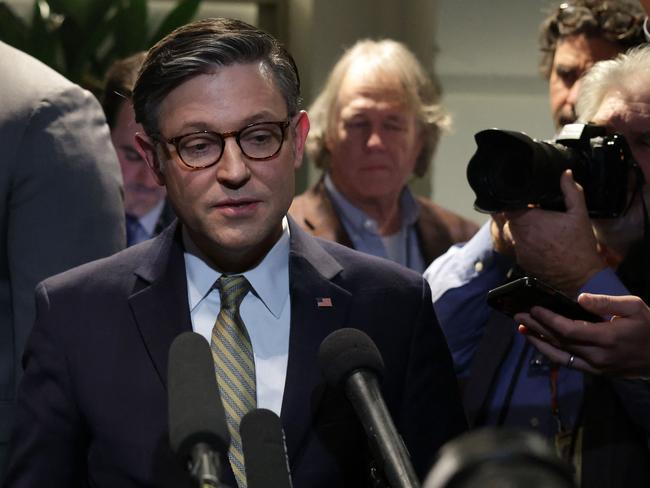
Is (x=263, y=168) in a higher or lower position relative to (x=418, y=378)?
higher

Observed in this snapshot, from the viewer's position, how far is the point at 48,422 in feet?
5.43

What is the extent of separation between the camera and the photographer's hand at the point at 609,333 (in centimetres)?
180

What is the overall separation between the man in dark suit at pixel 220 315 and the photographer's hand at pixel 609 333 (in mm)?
184

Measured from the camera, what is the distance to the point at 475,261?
7.72ft

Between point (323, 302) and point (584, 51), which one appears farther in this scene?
point (584, 51)

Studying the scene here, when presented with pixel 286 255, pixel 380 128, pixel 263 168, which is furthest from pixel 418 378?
pixel 380 128

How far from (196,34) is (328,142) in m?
2.04

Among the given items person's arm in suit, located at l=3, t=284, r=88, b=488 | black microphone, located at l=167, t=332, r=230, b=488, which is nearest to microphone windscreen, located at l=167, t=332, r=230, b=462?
black microphone, located at l=167, t=332, r=230, b=488

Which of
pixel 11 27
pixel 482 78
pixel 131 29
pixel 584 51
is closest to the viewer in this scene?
pixel 584 51

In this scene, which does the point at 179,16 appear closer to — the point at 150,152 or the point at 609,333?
the point at 150,152

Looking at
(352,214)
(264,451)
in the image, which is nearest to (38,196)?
(264,451)

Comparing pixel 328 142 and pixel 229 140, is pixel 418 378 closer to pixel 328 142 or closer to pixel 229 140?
pixel 229 140

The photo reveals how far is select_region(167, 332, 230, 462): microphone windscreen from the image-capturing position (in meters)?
1.08

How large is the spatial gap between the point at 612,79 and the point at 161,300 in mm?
961
